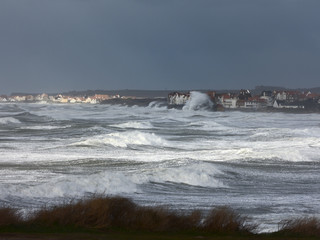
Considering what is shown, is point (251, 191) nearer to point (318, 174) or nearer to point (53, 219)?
point (318, 174)

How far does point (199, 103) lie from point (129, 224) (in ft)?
311

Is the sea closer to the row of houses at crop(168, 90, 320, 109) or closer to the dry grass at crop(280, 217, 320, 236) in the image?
the dry grass at crop(280, 217, 320, 236)

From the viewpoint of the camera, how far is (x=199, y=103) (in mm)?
103562

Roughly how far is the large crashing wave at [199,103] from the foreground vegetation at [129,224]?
291 ft

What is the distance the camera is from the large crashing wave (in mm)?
99556

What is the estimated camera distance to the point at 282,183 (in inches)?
637

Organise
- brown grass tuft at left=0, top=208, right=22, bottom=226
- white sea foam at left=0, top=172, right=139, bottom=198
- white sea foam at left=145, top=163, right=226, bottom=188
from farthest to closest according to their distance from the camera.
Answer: white sea foam at left=145, top=163, right=226, bottom=188
white sea foam at left=0, top=172, right=139, bottom=198
brown grass tuft at left=0, top=208, right=22, bottom=226

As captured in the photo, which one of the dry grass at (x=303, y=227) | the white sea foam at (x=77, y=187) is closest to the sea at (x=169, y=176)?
the white sea foam at (x=77, y=187)

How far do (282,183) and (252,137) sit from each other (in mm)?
18499

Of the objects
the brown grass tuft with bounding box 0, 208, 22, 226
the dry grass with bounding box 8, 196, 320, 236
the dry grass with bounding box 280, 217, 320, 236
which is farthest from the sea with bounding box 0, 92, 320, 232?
the brown grass tuft with bounding box 0, 208, 22, 226

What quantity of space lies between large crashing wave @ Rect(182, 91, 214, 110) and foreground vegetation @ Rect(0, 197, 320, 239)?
291 ft

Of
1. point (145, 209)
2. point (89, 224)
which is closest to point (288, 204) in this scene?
point (145, 209)

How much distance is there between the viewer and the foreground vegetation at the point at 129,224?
8.67m

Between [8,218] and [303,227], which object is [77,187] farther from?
[303,227]
